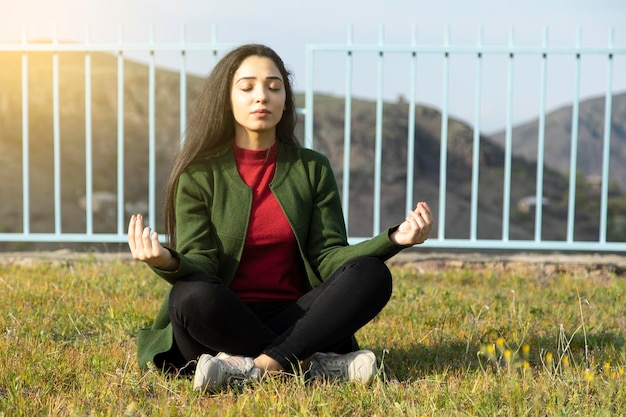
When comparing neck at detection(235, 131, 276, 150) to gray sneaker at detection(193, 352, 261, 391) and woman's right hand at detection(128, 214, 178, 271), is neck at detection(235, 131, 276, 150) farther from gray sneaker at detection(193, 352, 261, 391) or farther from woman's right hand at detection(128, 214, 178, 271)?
gray sneaker at detection(193, 352, 261, 391)

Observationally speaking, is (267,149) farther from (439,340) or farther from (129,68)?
(129,68)

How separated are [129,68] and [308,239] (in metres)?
12.2

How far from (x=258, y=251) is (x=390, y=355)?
2.64 feet

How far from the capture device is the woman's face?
109 inches

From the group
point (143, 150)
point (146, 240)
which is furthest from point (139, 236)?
point (143, 150)

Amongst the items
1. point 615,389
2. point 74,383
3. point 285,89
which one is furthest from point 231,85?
point 615,389

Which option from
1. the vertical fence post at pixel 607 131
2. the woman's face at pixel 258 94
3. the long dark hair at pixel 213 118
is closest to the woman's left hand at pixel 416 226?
the woman's face at pixel 258 94

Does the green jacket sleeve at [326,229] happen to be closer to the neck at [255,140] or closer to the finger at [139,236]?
the neck at [255,140]

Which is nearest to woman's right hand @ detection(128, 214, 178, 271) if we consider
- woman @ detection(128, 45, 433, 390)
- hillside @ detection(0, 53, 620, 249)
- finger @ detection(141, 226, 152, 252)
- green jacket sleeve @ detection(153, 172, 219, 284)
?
finger @ detection(141, 226, 152, 252)

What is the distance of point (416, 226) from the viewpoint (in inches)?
99.0

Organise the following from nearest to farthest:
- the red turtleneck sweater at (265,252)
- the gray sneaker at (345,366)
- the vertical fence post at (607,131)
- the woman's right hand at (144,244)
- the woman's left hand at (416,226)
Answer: the woman's right hand at (144,244) < the woman's left hand at (416,226) < the gray sneaker at (345,366) < the red turtleneck sweater at (265,252) < the vertical fence post at (607,131)

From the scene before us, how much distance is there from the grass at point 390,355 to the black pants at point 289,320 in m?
0.14

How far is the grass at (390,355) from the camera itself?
8.05 ft

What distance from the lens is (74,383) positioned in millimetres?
2764
